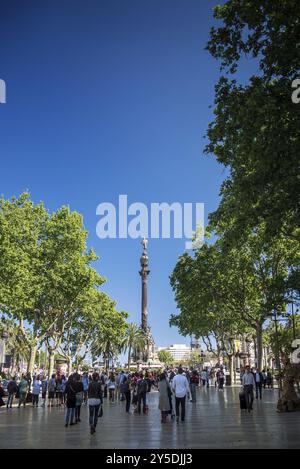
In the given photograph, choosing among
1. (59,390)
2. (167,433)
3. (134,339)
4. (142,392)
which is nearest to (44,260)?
(59,390)

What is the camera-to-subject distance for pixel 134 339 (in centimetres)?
8475

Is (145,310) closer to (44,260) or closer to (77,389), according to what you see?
(44,260)

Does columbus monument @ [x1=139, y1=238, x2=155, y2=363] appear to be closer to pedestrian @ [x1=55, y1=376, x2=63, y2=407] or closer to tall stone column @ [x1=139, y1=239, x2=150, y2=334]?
tall stone column @ [x1=139, y1=239, x2=150, y2=334]

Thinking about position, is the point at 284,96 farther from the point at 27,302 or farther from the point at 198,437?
the point at 27,302

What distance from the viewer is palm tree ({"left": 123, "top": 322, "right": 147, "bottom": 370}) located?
8488 cm

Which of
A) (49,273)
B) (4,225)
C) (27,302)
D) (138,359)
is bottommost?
(138,359)

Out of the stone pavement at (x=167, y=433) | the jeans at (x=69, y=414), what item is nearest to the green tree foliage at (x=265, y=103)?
the stone pavement at (x=167, y=433)

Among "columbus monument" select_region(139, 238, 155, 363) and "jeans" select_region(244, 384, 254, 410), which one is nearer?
"jeans" select_region(244, 384, 254, 410)

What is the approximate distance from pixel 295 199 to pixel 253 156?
1757mm

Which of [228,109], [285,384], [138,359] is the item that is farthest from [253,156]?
[138,359]

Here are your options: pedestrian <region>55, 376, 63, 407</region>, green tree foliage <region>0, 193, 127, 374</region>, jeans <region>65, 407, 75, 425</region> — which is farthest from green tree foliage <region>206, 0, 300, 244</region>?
green tree foliage <region>0, 193, 127, 374</region>

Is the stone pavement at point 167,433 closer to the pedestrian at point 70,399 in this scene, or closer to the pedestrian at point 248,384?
the pedestrian at point 70,399

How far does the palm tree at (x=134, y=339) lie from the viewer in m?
84.9

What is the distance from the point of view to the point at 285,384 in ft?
58.7
